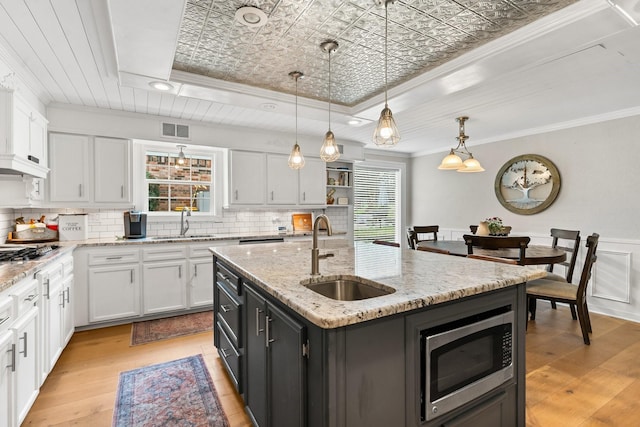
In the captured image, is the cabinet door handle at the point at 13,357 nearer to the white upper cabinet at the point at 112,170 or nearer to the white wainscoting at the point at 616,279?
the white upper cabinet at the point at 112,170

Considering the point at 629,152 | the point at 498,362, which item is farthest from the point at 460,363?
the point at 629,152

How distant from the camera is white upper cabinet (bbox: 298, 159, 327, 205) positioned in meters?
5.16

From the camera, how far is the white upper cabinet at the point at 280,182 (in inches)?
192

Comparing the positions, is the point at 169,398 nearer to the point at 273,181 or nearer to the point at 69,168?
the point at 69,168

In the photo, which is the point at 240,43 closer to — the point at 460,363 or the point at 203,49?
the point at 203,49

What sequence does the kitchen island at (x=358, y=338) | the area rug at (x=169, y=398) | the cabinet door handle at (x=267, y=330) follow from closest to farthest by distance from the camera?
the kitchen island at (x=358, y=338) < the cabinet door handle at (x=267, y=330) < the area rug at (x=169, y=398)

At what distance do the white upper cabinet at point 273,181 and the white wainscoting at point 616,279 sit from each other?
377 cm

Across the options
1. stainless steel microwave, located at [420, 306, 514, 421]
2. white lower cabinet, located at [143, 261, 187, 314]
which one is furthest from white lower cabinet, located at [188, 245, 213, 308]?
stainless steel microwave, located at [420, 306, 514, 421]

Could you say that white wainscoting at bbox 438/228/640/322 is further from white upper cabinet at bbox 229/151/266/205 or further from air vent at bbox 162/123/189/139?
air vent at bbox 162/123/189/139

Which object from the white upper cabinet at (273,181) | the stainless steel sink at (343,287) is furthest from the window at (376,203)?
the stainless steel sink at (343,287)

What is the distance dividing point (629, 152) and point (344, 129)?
351 cm

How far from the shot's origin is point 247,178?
4.68 metres

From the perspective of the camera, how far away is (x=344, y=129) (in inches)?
189

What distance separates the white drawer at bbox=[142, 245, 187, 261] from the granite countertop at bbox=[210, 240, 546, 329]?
4.91 feet
